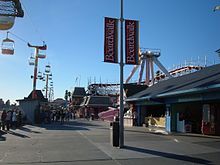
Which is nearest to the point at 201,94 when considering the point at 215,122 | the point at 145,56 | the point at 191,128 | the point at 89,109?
the point at 215,122

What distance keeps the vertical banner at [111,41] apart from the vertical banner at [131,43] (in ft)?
1.84

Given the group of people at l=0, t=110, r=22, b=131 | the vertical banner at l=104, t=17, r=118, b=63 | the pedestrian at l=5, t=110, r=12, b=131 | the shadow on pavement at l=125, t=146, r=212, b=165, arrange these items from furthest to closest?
the group of people at l=0, t=110, r=22, b=131
the pedestrian at l=5, t=110, r=12, b=131
the vertical banner at l=104, t=17, r=118, b=63
the shadow on pavement at l=125, t=146, r=212, b=165

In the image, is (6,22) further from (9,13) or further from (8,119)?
(8,119)

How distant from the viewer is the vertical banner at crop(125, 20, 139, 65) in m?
17.8

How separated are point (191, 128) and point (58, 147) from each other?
13.0 meters

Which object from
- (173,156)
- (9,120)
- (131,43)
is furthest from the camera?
(9,120)

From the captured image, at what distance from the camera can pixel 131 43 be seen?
1788 cm

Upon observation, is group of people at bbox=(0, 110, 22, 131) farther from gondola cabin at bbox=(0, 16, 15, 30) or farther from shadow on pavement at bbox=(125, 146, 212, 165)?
shadow on pavement at bbox=(125, 146, 212, 165)

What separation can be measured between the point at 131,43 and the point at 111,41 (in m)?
1.02

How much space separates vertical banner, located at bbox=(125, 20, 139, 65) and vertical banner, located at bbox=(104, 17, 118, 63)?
1.84 feet

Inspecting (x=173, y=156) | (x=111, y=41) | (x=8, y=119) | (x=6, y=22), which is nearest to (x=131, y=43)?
(x=111, y=41)

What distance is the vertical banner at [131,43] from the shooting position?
17.8 meters

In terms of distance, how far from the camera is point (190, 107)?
1105 inches

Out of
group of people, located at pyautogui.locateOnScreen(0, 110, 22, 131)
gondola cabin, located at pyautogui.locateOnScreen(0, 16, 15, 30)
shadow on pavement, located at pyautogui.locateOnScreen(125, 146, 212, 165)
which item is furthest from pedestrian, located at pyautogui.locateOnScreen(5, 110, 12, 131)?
shadow on pavement, located at pyautogui.locateOnScreen(125, 146, 212, 165)
